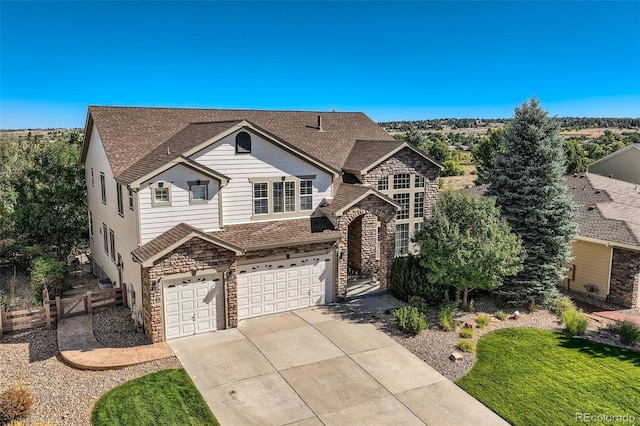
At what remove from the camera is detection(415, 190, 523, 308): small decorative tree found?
1744 centimetres

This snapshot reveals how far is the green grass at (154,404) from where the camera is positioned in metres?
11.5

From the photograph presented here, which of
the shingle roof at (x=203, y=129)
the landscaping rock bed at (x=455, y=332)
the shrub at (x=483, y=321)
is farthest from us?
the shingle roof at (x=203, y=129)

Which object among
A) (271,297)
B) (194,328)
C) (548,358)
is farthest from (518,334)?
(194,328)

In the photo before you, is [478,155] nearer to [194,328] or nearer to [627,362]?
[627,362]

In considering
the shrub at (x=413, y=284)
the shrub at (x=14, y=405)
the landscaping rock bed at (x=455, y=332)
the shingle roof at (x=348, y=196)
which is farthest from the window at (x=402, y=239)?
the shrub at (x=14, y=405)

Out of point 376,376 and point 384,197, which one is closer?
point 376,376

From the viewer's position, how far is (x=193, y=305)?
16219mm

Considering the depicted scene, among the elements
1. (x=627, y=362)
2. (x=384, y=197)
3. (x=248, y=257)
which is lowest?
(x=627, y=362)

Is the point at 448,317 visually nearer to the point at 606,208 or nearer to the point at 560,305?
the point at 560,305

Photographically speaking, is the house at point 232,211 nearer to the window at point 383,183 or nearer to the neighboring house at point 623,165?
the window at point 383,183

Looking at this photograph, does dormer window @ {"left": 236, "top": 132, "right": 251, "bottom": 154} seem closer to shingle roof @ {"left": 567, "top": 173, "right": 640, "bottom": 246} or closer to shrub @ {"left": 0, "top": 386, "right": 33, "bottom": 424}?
shrub @ {"left": 0, "top": 386, "right": 33, "bottom": 424}

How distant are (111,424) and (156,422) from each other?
39.7 inches

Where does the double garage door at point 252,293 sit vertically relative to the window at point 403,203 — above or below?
below

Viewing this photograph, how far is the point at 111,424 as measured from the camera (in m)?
11.2
